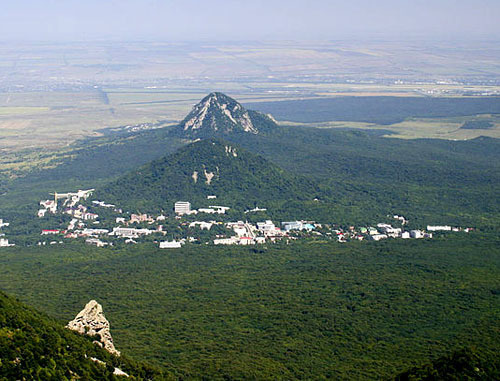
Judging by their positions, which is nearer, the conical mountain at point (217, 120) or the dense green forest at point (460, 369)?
the dense green forest at point (460, 369)

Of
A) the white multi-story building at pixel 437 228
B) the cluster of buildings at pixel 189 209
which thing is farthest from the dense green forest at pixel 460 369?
the cluster of buildings at pixel 189 209

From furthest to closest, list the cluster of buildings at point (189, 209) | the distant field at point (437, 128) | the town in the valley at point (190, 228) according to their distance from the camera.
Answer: the distant field at point (437, 128) < the cluster of buildings at point (189, 209) < the town in the valley at point (190, 228)

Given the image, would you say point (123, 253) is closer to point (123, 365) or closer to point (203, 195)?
point (203, 195)

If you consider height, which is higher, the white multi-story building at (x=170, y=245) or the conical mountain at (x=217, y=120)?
the conical mountain at (x=217, y=120)

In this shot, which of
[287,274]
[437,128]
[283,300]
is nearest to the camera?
[283,300]

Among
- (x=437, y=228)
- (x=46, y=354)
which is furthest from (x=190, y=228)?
(x=46, y=354)

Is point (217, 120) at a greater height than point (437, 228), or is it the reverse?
point (217, 120)

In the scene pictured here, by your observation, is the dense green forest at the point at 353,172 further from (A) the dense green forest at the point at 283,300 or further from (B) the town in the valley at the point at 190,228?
(A) the dense green forest at the point at 283,300

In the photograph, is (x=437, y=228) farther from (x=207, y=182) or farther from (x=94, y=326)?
(x=94, y=326)
